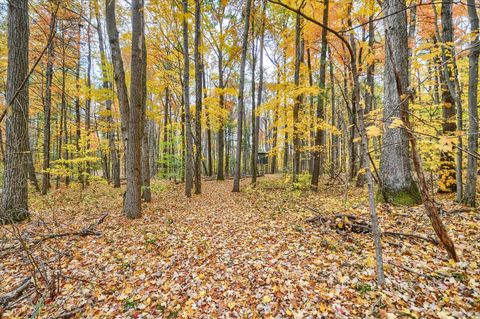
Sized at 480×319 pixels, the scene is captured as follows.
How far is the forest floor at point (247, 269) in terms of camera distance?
2.74 m

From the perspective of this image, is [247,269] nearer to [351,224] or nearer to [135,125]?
[351,224]

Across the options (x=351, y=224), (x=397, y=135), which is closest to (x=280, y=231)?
(x=351, y=224)

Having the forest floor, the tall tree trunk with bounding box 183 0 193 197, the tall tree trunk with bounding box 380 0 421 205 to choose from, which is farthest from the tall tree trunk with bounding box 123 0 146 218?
the tall tree trunk with bounding box 380 0 421 205

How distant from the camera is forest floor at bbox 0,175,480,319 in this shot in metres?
2.74

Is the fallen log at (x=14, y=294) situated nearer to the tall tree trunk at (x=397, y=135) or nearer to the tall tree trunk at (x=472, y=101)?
the tall tree trunk at (x=397, y=135)

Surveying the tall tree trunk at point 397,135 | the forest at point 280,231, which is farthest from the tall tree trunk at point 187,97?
the tall tree trunk at point 397,135

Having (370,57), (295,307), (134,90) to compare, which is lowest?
(295,307)

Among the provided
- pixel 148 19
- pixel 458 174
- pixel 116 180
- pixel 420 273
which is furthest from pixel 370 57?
pixel 116 180

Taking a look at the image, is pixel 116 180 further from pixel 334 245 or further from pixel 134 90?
pixel 334 245

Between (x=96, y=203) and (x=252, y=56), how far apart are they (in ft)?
41.1

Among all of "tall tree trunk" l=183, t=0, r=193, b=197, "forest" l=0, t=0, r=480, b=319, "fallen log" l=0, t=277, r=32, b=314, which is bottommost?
"fallen log" l=0, t=277, r=32, b=314

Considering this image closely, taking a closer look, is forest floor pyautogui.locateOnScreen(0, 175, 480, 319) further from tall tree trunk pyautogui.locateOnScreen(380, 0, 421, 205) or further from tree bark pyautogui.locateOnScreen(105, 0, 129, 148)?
tree bark pyautogui.locateOnScreen(105, 0, 129, 148)

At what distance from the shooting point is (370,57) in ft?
29.9

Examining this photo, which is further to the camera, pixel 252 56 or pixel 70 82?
pixel 252 56
